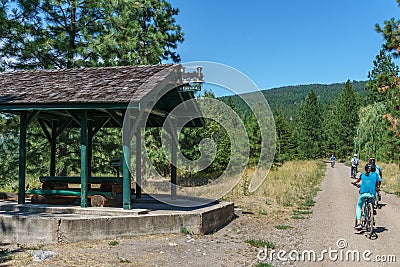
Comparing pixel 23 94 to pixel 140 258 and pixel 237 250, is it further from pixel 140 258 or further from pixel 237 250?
pixel 237 250

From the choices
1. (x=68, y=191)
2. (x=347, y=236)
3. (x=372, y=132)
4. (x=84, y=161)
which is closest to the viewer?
(x=347, y=236)

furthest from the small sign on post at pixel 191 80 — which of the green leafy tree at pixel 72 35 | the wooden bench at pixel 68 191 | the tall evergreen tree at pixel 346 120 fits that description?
the tall evergreen tree at pixel 346 120

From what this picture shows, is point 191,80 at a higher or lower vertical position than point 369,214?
higher

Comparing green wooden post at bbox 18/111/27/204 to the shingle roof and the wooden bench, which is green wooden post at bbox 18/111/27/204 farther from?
the shingle roof

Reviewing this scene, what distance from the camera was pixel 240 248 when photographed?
28.4 feet

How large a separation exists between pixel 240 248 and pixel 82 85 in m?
5.57

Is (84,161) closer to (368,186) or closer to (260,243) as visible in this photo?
(260,243)

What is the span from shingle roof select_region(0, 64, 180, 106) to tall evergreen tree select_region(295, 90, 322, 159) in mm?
76152

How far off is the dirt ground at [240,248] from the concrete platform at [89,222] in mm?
233

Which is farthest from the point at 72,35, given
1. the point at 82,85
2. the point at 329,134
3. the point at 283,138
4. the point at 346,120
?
the point at 329,134

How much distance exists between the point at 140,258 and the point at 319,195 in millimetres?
14513

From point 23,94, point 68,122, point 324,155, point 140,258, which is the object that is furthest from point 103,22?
point 324,155

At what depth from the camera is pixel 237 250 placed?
27.8 feet

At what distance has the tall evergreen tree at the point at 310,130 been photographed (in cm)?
8562
